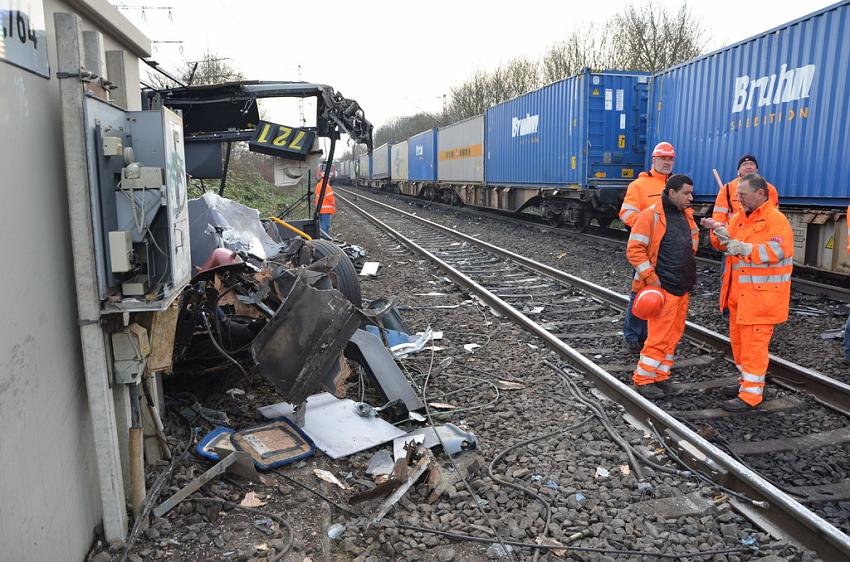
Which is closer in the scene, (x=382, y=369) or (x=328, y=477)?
(x=328, y=477)

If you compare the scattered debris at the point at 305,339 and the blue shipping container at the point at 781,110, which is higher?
the blue shipping container at the point at 781,110

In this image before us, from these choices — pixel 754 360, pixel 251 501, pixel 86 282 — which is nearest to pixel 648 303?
pixel 754 360

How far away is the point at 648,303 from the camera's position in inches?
187

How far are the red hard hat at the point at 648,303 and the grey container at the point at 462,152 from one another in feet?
61.2

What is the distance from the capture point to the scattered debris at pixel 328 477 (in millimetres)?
3518

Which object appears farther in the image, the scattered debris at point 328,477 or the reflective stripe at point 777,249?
the reflective stripe at point 777,249

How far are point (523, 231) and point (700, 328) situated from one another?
1107 centimetres

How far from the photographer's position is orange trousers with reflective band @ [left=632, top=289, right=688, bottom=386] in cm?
489

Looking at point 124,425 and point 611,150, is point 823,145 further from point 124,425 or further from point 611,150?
point 124,425

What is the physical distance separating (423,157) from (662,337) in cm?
2864

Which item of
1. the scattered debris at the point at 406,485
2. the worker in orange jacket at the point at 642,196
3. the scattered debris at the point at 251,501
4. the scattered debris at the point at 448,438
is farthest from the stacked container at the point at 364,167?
the scattered debris at the point at 251,501

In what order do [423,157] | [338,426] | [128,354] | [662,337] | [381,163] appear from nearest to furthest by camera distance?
[128,354] → [338,426] → [662,337] → [423,157] → [381,163]

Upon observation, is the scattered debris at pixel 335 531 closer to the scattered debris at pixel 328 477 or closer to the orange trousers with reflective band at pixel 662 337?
the scattered debris at pixel 328 477

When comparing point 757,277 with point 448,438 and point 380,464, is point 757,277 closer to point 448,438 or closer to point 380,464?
point 448,438
